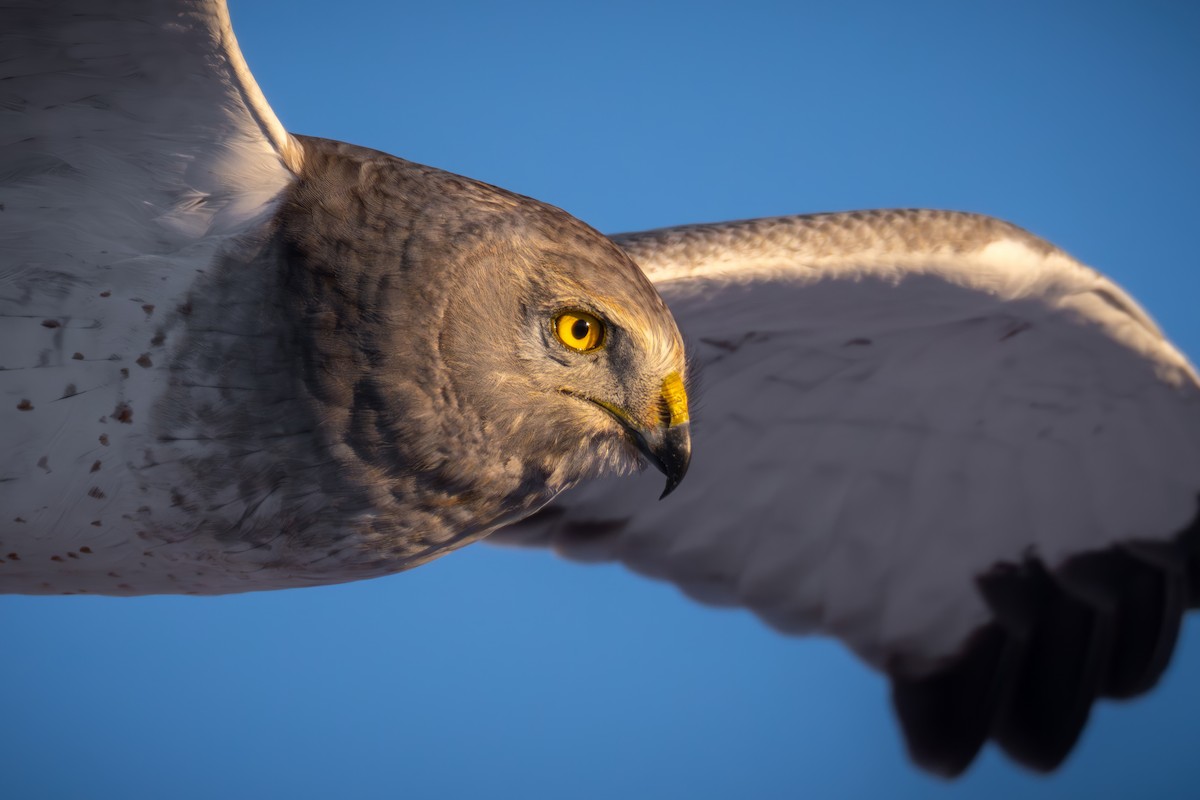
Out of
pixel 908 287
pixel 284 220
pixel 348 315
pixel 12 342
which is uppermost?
pixel 908 287

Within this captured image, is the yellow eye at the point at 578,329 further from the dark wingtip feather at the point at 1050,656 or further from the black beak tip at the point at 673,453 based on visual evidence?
the dark wingtip feather at the point at 1050,656

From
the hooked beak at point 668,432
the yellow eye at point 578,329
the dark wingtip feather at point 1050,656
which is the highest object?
the yellow eye at point 578,329

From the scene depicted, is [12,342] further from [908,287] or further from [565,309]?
[908,287]

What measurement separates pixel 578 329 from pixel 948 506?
1670mm

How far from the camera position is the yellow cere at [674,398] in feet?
5.61

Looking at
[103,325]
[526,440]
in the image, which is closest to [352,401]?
[526,440]

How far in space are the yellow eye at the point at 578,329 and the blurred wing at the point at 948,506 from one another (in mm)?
899

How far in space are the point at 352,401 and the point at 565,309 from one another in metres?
0.34

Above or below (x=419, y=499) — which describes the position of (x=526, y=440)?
above

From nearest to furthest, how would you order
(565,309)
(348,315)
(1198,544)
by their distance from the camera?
(348,315) → (565,309) → (1198,544)

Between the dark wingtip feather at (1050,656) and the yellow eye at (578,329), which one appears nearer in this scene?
the yellow eye at (578,329)

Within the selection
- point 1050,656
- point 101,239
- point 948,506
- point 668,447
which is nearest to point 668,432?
point 668,447

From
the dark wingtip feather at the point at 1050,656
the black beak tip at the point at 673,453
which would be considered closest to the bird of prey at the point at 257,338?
the black beak tip at the point at 673,453

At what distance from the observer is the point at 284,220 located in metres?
1.59
